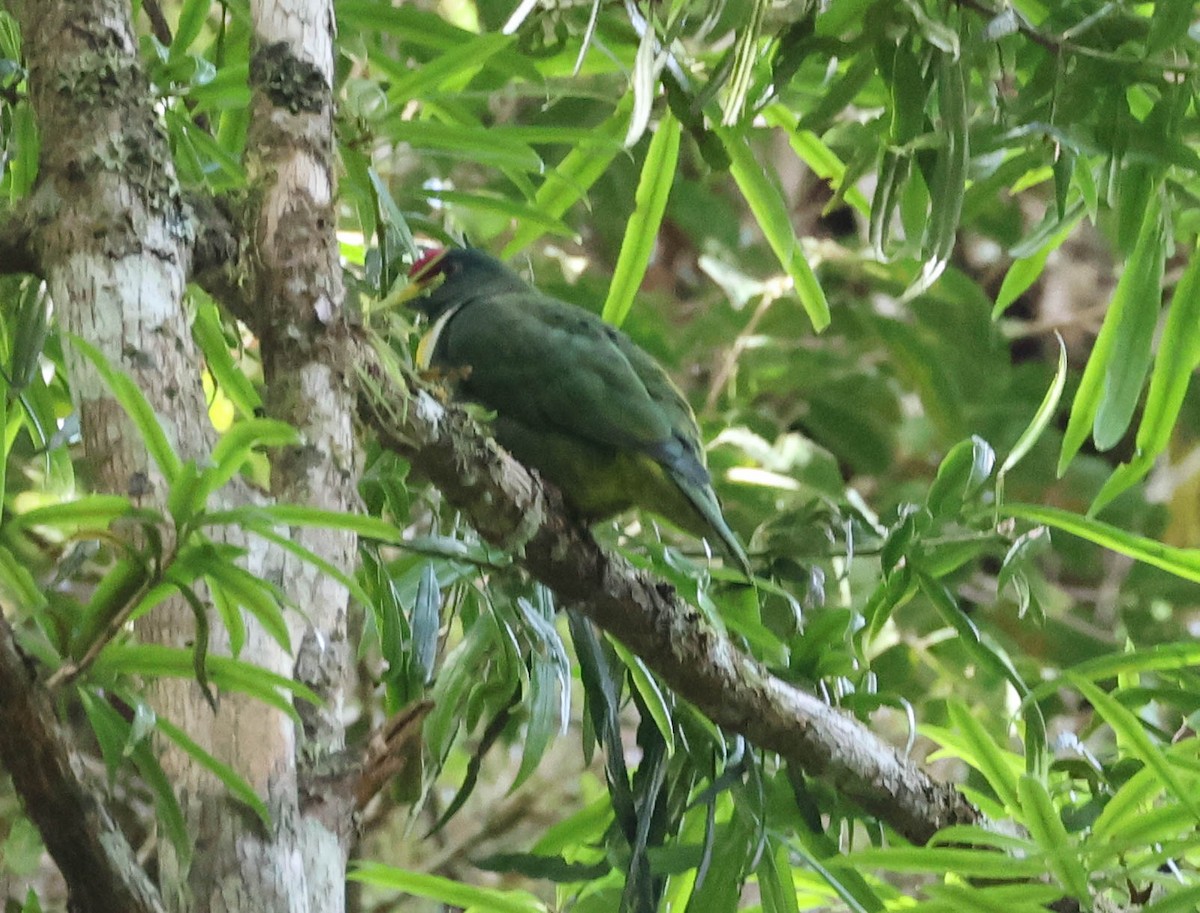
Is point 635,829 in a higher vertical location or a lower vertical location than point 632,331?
lower

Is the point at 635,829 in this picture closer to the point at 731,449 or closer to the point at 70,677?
the point at 70,677

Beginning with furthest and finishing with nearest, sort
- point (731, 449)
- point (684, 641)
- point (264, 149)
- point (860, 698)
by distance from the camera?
point (731, 449)
point (860, 698)
point (684, 641)
point (264, 149)

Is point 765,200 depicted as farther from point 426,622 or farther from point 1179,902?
point 1179,902

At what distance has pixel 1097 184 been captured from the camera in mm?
1175

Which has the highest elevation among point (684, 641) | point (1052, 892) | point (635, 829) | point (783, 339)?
point (783, 339)

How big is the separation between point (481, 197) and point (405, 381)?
379mm

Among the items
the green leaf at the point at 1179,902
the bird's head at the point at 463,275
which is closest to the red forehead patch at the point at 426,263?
the bird's head at the point at 463,275

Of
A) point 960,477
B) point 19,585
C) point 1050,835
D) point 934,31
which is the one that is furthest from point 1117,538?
point 19,585

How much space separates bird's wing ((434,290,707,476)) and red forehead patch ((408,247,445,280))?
0.29 ft

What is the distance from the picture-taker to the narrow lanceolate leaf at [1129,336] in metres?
1.22

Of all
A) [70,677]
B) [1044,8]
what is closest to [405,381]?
[70,677]

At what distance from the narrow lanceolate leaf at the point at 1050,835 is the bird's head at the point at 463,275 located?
29.8 inches

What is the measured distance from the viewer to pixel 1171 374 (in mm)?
1261

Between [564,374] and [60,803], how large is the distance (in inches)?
26.8
